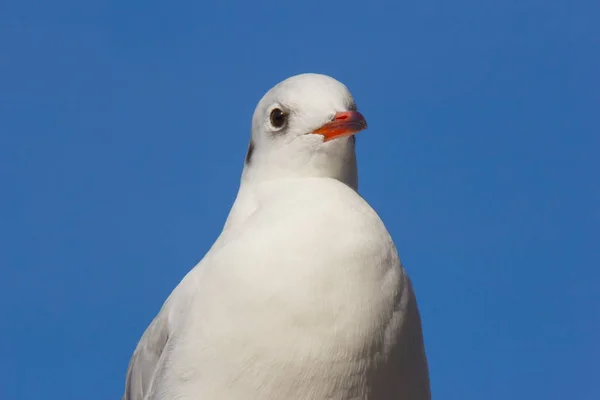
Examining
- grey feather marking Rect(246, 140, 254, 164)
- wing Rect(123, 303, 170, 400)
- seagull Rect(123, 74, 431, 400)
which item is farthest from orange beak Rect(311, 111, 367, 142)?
wing Rect(123, 303, 170, 400)

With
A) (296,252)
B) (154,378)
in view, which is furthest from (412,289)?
(154,378)

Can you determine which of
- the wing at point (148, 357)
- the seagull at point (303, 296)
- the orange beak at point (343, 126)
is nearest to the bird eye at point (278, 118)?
the seagull at point (303, 296)

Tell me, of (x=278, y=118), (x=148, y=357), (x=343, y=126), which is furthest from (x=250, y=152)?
(x=148, y=357)

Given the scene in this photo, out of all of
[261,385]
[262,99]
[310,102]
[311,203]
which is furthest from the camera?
[262,99]

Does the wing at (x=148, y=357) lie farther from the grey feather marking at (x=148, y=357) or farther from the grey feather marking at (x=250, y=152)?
the grey feather marking at (x=250, y=152)

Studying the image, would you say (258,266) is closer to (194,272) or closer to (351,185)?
(194,272)

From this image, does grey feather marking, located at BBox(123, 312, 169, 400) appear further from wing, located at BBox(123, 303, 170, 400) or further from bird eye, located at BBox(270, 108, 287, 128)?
bird eye, located at BBox(270, 108, 287, 128)
